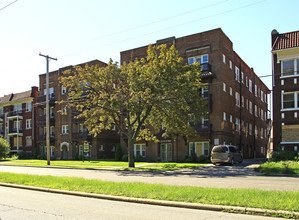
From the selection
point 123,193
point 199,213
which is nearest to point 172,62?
point 123,193

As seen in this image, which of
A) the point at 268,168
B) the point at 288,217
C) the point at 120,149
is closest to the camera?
the point at 288,217

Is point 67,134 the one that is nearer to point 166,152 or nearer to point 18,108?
point 18,108

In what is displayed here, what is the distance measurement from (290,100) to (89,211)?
2412cm

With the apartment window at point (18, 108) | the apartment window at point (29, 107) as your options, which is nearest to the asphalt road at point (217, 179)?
the apartment window at point (29, 107)

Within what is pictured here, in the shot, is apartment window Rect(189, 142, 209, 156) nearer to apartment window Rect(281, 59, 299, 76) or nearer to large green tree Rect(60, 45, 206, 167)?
large green tree Rect(60, 45, 206, 167)

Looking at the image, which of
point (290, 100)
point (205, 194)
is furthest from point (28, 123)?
point (205, 194)

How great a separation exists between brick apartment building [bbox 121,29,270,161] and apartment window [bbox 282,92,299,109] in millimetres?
5538

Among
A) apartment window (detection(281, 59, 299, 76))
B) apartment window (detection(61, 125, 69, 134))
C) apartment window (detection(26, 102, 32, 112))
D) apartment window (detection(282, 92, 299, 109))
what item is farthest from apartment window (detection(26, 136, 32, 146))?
apartment window (detection(281, 59, 299, 76))

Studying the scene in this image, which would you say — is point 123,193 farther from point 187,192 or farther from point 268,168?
point 268,168

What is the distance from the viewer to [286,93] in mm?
27406

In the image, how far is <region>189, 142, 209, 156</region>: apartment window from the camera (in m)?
33.2

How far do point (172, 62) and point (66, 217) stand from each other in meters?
19.7

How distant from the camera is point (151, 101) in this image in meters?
24.2

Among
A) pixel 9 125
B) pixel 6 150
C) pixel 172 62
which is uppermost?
pixel 172 62
